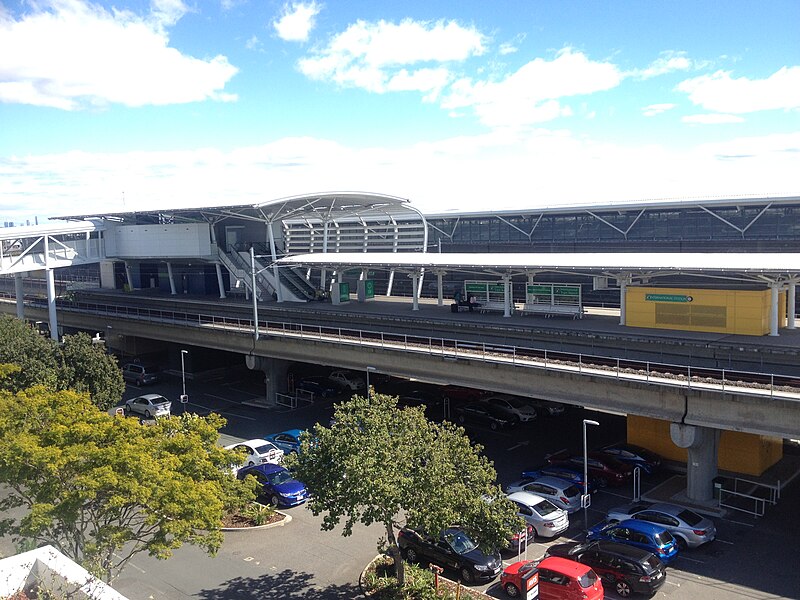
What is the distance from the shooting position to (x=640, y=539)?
18.2 m

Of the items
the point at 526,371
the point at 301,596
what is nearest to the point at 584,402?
the point at 526,371

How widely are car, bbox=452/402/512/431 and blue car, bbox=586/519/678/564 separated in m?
12.0

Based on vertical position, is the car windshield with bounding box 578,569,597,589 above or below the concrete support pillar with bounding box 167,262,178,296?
below

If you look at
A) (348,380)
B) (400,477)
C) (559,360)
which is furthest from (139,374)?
(400,477)

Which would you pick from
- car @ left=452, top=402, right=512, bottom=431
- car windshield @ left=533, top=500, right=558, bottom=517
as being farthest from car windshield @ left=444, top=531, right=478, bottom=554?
car @ left=452, top=402, right=512, bottom=431

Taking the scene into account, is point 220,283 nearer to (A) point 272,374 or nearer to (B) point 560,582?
(A) point 272,374

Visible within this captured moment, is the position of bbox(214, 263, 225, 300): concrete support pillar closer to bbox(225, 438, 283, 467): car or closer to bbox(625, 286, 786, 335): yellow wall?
bbox(225, 438, 283, 467): car

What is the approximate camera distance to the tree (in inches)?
575

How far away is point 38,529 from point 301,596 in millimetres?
6348

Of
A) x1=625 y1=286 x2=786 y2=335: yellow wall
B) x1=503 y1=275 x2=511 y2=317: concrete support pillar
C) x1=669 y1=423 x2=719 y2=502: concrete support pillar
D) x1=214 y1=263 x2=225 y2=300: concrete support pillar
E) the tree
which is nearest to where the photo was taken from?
the tree

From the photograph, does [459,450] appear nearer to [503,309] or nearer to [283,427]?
[283,427]

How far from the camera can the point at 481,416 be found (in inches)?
1244

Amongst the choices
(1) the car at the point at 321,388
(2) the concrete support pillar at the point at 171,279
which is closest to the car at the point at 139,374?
(1) the car at the point at 321,388

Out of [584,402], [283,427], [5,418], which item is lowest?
[283,427]
